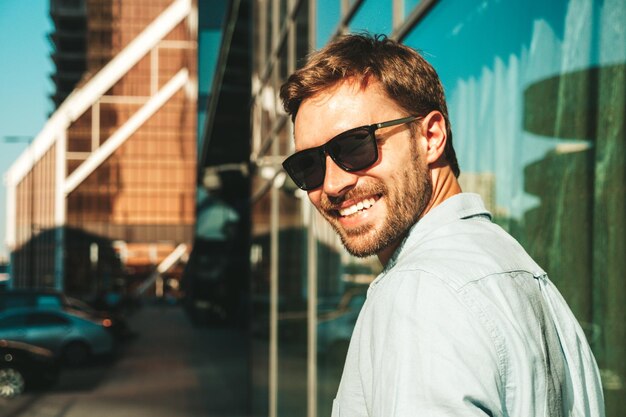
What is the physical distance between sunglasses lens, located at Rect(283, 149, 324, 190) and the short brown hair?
4.5 inches

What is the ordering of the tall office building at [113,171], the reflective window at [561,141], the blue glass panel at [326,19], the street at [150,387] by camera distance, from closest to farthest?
the reflective window at [561,141], the blue glass panel at [326,19], the street at [150,387], the tall office building at [113,171]

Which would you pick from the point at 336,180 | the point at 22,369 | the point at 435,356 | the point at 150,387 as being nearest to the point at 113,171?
the point at 22,369

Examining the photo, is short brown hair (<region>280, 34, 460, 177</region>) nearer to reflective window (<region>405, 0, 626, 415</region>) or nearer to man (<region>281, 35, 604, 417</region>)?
man (<region>281, 35, 604, 417</region>)

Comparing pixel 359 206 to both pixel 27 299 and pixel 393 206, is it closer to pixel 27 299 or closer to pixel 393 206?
pixel 393 206

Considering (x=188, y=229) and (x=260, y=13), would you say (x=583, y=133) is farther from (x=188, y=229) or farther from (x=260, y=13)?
(x=188, y=229)

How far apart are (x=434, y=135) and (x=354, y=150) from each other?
18cm

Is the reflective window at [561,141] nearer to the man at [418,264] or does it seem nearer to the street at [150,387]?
the man at [418,264]

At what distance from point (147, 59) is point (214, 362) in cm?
6580

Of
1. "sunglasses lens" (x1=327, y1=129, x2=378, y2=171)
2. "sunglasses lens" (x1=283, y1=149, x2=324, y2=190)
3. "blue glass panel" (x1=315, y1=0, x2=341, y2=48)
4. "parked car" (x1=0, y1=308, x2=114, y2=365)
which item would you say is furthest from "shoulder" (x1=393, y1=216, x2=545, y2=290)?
"parked car" (x1=0, y1=308, x2=114, y2=365)

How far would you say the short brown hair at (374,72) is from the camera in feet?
5.08

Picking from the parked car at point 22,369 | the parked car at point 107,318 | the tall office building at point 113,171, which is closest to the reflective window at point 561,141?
the parked car at point 22,369

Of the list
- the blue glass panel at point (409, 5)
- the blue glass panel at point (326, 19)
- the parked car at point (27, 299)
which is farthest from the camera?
the parked car at point (27, 299)

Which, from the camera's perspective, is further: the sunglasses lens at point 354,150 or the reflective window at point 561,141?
the reflective window at point 561,141

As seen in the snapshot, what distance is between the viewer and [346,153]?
162cm
